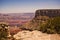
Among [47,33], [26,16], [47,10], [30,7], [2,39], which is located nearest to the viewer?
[2,39]

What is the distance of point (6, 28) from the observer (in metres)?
7.26

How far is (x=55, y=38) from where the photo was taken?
7.47 meters

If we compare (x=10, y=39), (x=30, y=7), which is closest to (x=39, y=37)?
(x=10, y=39)

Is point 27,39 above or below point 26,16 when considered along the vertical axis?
above

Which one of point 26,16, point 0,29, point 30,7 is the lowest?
point 26,16

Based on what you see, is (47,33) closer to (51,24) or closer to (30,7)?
(51,24)

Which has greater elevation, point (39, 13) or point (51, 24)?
point (51, 24)

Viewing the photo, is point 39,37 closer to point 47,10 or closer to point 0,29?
point 0,29

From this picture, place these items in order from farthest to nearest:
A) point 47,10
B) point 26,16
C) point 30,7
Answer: point 26,16 → point 47,10 → point 30,7

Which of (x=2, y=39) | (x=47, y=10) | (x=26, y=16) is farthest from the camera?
(x=26, y=16)

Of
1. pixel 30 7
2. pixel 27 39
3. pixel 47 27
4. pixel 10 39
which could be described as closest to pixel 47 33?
pixel 47 27

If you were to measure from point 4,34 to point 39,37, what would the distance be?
1.52 metres

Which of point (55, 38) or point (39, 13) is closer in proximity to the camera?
point (55, 38)

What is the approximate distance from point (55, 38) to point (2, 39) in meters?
2.23
